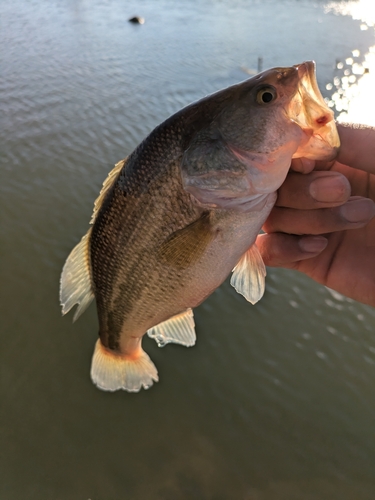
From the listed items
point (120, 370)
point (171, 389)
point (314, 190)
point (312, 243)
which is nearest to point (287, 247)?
point (312, 243)

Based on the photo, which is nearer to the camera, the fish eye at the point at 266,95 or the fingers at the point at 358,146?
the fish eye at the point at 266,95

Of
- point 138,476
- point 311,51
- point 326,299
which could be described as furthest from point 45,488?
point 311,51

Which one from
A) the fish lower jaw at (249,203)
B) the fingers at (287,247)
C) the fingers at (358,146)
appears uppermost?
the fingers at (358,146)

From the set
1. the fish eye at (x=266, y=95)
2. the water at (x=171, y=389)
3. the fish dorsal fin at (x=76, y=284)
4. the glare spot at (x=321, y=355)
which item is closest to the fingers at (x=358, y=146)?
the fish eye at (x=266, y=95)

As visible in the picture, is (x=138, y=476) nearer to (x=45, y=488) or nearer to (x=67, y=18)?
A: (x=45, y=488)

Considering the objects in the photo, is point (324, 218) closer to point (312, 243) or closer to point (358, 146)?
point (312, 243)

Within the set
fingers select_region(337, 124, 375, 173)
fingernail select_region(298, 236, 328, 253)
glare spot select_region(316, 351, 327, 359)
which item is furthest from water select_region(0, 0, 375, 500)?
fingers select_region(337, 124, 375, 173)

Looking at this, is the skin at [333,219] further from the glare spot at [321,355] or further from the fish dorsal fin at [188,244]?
the glare spot at [321,355]
